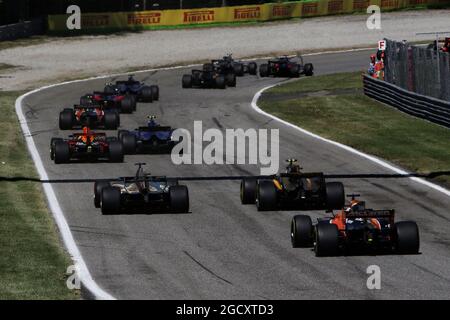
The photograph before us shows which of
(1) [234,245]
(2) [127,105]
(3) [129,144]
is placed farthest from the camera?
(2) [127,105]

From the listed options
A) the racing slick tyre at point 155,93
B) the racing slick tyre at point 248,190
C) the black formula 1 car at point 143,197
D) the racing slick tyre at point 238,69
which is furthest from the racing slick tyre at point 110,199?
the racing slick tyre at point 238,69

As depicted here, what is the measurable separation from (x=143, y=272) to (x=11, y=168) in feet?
44.4

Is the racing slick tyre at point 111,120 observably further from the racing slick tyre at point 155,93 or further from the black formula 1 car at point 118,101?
the racing slick tyre at point 155,93

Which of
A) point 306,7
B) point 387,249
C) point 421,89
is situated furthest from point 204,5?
point 387,249

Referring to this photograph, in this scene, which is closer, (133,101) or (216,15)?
(133,101)

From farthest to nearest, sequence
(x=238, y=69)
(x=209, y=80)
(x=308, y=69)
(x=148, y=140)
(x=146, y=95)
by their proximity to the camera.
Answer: (x=308, y=69), (x=238, y=69), (x=209, y=80), (x=146, y=95), (x=148, y=140)

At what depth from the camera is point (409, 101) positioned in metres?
43.9

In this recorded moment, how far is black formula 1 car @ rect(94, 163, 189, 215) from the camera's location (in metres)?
24.6

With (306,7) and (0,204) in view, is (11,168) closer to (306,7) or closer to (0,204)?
(0,204)

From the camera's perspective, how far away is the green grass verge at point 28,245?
18328 mm

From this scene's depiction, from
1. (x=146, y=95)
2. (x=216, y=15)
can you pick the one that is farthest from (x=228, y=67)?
(x=216, y=15)

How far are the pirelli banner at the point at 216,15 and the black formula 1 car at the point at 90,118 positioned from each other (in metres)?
41.4

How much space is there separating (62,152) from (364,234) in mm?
13925

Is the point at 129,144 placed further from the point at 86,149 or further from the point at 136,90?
the point at 136,90
